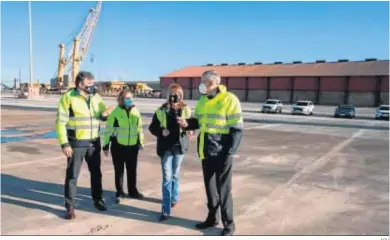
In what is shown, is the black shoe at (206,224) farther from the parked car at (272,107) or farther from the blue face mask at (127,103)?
the parked car at (272,107)

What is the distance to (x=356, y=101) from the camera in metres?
61.1

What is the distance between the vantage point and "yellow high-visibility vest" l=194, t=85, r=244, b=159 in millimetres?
4312

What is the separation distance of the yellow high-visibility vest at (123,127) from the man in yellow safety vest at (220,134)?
144 centimetres

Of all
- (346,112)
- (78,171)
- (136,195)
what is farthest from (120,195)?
(346,112)

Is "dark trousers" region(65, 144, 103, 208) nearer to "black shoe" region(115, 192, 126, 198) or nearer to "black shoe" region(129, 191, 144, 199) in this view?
"black shoe" region(115, 192, 126, 198)

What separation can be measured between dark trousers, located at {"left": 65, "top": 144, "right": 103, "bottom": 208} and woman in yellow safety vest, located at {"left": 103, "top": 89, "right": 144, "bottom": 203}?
1.06ft

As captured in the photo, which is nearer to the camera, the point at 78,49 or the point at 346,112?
the point at 346,112

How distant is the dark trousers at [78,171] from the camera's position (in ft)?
16.2

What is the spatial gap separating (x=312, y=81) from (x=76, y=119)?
6418cm

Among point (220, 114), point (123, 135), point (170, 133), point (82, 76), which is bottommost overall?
point (123, 135)

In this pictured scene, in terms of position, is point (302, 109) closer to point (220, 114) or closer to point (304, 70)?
point (304, 70)

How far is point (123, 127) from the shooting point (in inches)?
218

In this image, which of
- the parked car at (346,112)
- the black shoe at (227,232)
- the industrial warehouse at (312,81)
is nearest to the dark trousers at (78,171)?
the black shoe at (227,232)

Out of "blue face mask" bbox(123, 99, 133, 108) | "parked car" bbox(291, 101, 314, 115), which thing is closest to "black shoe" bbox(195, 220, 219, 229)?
"blue face mask" bbox(123, 99, 133, 108)
